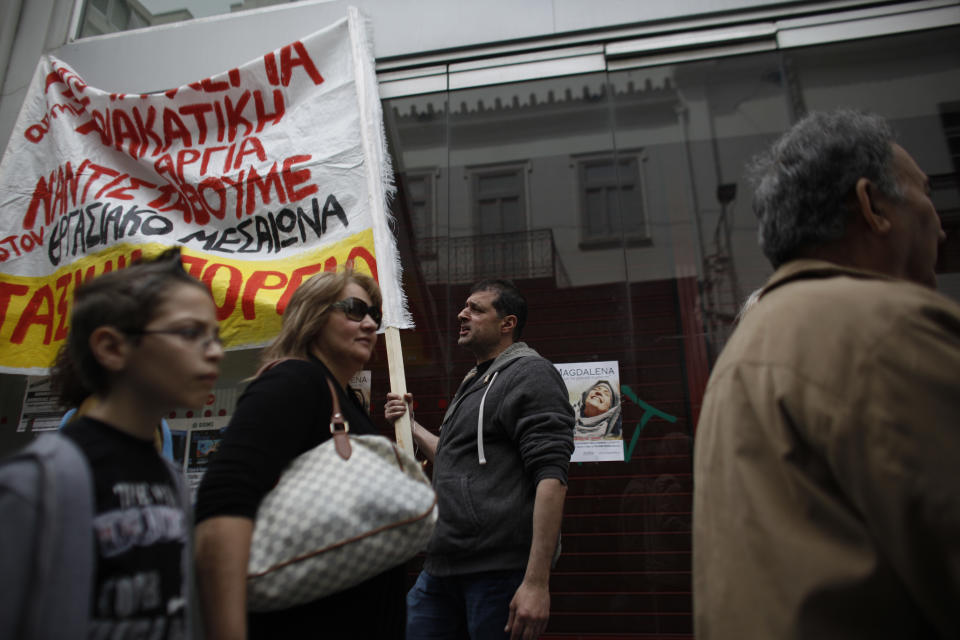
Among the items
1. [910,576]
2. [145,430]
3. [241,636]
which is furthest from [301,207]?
[910,576]

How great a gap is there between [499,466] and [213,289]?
1749 mm

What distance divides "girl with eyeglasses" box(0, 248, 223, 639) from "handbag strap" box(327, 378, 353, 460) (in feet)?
1.04

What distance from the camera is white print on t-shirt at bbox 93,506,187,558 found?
1073 mm

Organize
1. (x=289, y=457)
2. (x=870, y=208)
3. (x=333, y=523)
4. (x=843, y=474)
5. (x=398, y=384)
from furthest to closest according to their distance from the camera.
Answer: (x=398, y=384)
(x=289, y=457)
(x=333, y=523)
(x=870, y=208)
(x=843, y=474)

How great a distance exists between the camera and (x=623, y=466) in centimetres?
369

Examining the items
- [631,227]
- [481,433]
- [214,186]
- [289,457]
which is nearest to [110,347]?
[289,457]

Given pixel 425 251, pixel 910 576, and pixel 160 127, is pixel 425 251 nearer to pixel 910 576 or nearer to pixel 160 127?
pixel 160 127

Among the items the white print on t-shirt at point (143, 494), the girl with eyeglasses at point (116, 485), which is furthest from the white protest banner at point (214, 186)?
the white print on t-shirt at point (143, 494)

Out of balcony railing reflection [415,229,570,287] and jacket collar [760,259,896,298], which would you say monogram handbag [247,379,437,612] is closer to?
jacket collar [760,259,896,298]

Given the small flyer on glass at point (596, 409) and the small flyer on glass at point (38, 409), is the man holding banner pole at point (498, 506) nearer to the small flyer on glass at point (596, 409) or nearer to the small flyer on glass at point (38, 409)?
the small flyer on glass at point (596, 409)

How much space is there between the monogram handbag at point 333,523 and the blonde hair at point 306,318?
1.18 ft

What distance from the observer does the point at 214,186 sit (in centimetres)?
345

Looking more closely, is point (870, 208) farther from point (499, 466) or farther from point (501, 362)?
point (501, 362)

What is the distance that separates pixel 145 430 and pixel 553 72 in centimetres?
385
